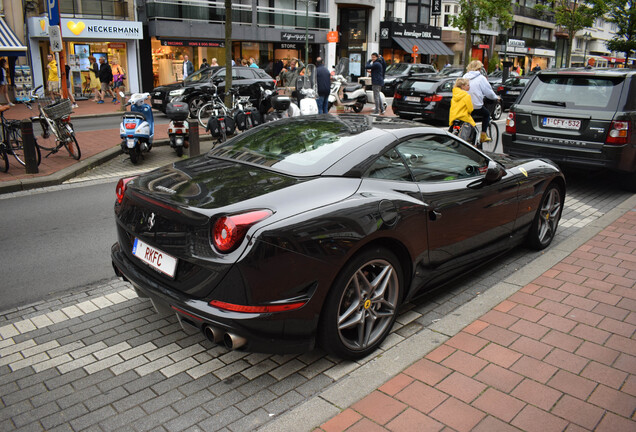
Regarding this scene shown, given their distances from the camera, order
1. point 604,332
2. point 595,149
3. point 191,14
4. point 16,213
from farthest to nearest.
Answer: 1. point 191,14
2. point 595,149
3. point 16,213
4. point 604,332

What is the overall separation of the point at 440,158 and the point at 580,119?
4.66 metres

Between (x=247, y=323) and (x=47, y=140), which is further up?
(x=247, y=323)

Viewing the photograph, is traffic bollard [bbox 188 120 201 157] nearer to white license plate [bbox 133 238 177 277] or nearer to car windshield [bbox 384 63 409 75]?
white license plate [bbox 133 238 177 277]

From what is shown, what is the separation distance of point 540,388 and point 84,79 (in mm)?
27904

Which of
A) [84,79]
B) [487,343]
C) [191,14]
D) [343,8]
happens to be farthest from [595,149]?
[343,8]

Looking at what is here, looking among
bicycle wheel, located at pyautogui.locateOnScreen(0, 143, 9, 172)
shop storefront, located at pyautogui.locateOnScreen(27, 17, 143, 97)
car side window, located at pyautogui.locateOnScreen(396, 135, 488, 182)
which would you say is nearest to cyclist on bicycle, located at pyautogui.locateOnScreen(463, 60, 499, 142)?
car side window, located at pyautogui.locateOnScreen(396, 135, 488, 182)

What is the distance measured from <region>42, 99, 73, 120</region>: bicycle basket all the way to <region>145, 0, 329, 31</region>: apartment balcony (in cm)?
2147

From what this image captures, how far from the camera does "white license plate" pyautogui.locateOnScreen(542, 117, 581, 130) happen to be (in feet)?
26.1

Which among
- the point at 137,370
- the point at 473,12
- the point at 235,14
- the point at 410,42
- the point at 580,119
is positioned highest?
the point at 235,14

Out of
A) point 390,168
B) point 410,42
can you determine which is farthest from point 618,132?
point 410,42

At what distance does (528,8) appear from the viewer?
200ft

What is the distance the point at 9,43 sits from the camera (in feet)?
72.2

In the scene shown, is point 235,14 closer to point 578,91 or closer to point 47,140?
point 47,140

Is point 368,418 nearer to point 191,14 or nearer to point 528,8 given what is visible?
point 191,14
